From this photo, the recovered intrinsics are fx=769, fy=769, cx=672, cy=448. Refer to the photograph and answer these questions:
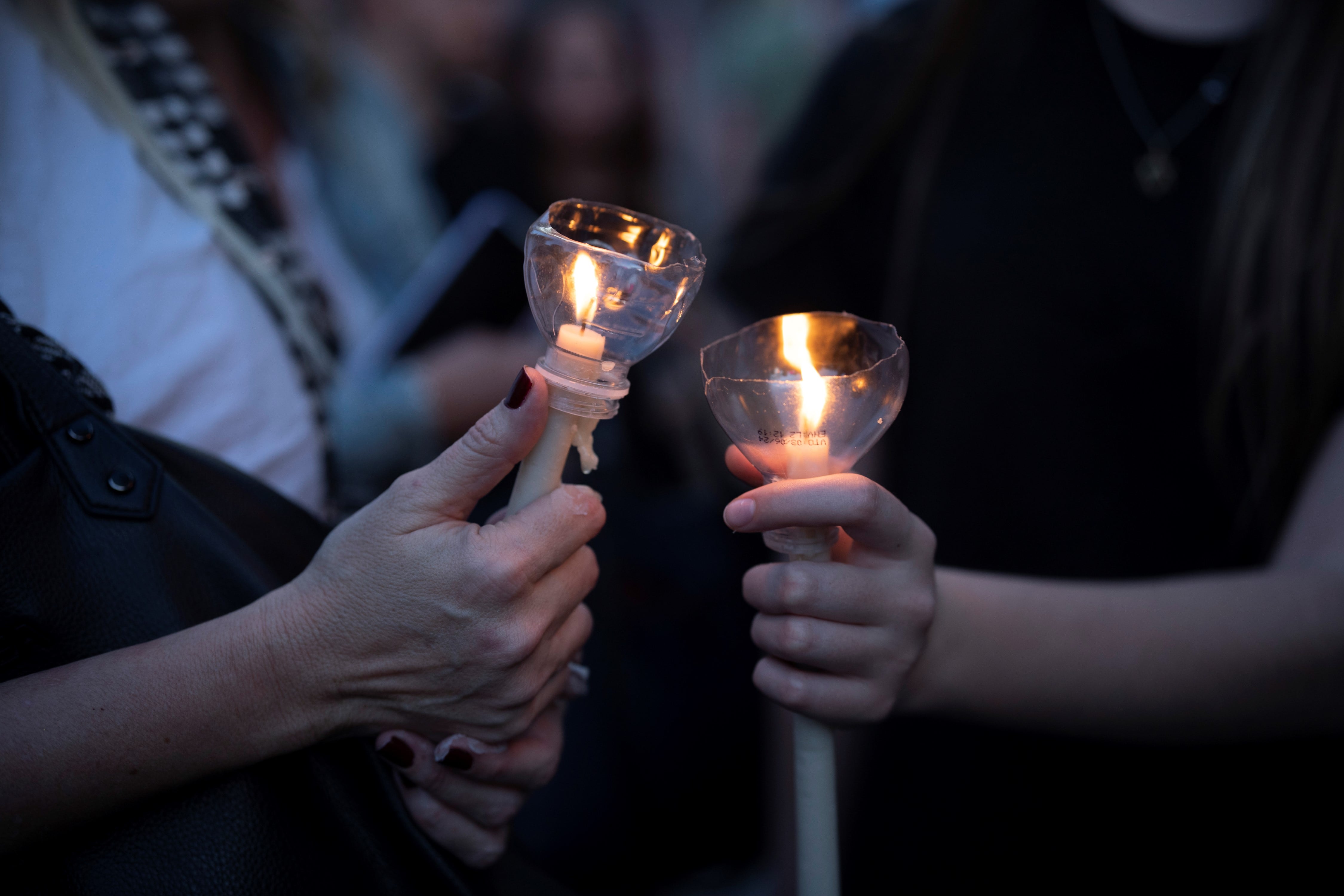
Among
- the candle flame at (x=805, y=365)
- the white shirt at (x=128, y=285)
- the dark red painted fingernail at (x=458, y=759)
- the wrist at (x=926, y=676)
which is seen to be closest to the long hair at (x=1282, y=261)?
the wrist at (x=926, y=676)

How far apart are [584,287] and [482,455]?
18cm

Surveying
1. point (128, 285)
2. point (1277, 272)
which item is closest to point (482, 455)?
point (128, 285)

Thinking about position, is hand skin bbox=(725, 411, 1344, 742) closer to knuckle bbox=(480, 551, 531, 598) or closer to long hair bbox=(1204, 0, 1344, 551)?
long hair bbox=(1204, 0, 1344, 551)

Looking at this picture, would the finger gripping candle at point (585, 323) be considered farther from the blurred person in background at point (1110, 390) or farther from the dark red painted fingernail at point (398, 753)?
the blurred person in background at point (1110, 390)

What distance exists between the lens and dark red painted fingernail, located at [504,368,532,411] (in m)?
0.67

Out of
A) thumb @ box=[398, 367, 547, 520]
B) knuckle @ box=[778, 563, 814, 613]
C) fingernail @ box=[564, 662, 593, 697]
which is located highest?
thumb @ box=[398, 367, 547, 520]

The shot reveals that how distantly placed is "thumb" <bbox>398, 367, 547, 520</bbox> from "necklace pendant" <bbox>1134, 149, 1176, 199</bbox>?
1148 mm

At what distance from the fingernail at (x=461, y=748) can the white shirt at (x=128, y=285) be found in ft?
1.54

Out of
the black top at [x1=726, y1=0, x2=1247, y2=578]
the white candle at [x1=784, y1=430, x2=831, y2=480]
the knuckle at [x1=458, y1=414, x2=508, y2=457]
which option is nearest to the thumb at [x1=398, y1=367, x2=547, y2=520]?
the knuckle at [x1=458, y1=414, x2=508, y2=457]

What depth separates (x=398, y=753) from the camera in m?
0.77

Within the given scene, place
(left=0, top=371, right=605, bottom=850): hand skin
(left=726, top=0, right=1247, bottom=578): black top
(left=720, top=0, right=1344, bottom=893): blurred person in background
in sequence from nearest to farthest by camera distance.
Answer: (left=0, top=371, right=605, bottom=850): hand skin, (left=720, top=0, right=1344, bottom=893): blurred person in background, (left=726, top=0, right=1247, bottom=578): black top

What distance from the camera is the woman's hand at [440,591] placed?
0.68 meters

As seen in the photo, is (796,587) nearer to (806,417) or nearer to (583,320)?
(806,417)

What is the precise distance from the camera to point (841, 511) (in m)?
0.68
